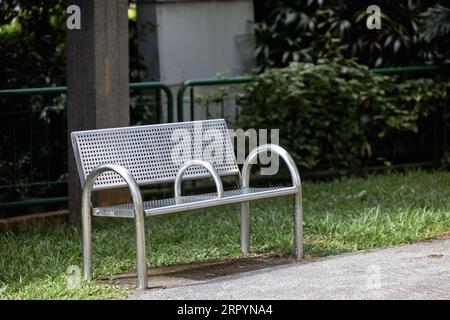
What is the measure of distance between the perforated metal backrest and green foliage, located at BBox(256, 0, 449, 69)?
568 cm

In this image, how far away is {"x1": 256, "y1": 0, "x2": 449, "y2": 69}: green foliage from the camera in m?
14.2

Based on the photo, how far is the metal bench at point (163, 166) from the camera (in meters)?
7.40

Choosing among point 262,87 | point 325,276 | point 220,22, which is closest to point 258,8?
point 220,22

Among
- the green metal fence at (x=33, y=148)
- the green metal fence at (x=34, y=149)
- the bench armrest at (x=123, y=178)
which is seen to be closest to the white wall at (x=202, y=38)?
the green metal fence at (x=34, y=149)

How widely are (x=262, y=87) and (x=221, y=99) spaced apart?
0.50 m

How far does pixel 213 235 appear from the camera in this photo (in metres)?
9.20

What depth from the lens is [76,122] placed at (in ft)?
33.5

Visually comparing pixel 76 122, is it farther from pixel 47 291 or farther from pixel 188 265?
pixel 47 291

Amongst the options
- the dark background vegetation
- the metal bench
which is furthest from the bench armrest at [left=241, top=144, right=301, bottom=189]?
the dark background vegetation

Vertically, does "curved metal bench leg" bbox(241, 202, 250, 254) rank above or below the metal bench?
below

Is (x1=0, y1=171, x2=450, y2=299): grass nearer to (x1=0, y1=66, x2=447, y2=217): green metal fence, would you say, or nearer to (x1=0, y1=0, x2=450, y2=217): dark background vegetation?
(x1=0, y1=66, x2=447, y2=217): green metal fence

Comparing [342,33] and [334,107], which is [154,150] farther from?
[342,33]

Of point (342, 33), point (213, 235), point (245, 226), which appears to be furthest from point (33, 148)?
point (342, 33)

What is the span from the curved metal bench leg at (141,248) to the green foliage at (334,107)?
5.35 metres
